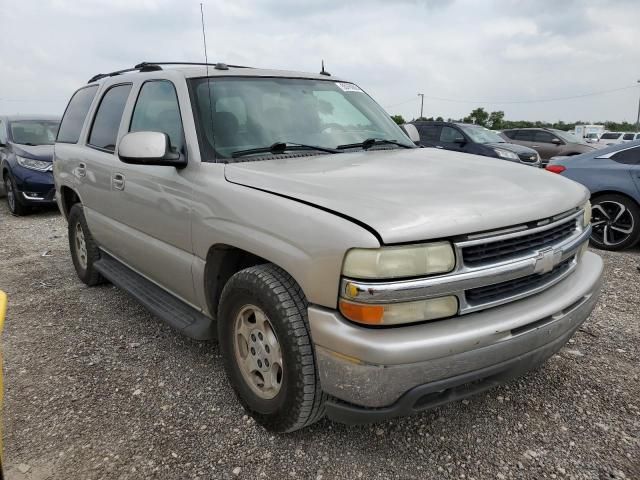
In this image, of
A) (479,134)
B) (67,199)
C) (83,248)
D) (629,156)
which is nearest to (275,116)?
(83,248)

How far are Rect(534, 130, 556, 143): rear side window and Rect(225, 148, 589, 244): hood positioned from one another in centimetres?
1380

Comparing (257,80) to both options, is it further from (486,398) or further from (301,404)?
(486,398)

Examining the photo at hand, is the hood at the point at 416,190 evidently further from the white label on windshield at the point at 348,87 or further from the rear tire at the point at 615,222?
the rear tire at the point at 615,222

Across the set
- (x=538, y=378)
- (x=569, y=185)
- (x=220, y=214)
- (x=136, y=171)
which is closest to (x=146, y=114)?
(x=136, y=171)

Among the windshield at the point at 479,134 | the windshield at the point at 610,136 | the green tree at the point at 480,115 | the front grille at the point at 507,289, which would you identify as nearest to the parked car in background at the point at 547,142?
the windshield at the point at 479,134

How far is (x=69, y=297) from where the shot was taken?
442 centimetres

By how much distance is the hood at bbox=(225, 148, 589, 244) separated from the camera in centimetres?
188

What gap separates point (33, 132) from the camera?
912cm

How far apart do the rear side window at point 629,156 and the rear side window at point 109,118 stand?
18.2 feet

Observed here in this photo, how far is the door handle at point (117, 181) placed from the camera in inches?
137

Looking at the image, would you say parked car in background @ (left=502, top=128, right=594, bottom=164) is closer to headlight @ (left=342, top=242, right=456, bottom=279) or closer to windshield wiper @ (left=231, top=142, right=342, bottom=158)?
windshield wiper @ (left=231, top=142, right=342, bottom=158)

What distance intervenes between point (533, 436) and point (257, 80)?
258 cm

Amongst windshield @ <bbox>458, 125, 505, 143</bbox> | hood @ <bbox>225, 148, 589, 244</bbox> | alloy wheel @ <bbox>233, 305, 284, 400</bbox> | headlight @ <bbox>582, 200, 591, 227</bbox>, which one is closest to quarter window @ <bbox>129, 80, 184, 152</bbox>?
hood @ <bbox>225, 148, 589, 244</bbox>

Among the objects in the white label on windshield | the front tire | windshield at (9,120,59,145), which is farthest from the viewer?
windshield at (9,120,59,145)
